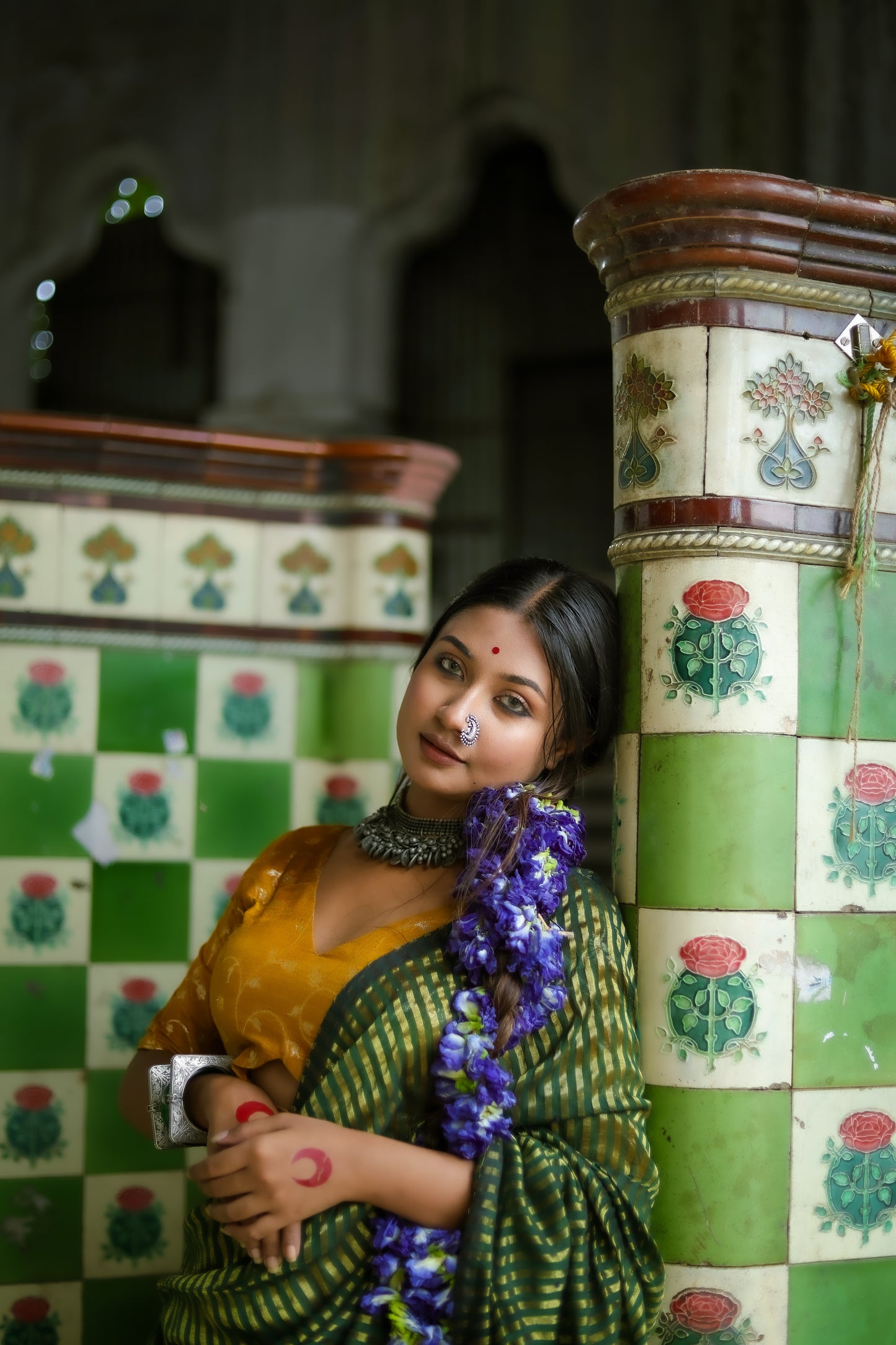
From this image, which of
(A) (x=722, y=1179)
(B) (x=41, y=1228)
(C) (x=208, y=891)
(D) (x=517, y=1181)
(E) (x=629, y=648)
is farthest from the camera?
(C) (x=208, y=891)

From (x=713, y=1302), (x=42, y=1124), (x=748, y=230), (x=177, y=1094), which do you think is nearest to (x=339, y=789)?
(x=42, y=1124)

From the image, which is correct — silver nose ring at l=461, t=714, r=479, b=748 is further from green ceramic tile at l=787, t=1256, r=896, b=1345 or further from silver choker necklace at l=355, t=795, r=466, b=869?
green ceramic tile at l=787, t=1256, r=896, b=1345

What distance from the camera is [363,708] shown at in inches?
101

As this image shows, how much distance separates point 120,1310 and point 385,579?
54.2 inches

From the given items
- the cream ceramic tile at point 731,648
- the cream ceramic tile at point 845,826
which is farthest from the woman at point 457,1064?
the cream ceramic tile at point 845,826

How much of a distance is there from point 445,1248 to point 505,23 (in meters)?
5.21

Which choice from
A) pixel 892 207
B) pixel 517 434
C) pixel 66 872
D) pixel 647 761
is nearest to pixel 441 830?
pixel 647 761

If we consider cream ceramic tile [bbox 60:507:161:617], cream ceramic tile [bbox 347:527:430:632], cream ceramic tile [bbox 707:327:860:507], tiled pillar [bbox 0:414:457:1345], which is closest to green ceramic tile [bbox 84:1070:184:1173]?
tiled pillar [bbox 0:414:457:1345]

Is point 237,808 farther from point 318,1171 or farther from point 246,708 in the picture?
point 318,1171

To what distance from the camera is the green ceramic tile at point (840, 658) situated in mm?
1517

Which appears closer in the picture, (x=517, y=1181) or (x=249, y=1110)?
(x=517, y=1181)

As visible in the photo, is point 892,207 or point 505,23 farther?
point 505,23

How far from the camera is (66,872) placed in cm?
242

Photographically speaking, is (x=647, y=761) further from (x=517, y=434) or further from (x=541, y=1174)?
(x=517, y=434)
